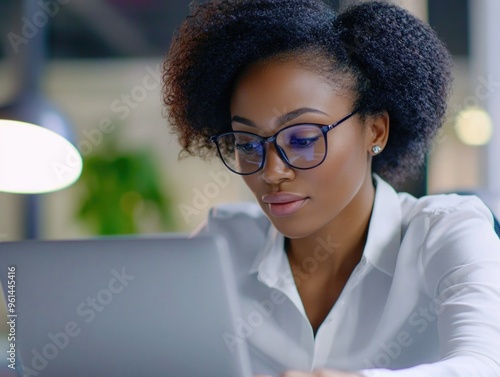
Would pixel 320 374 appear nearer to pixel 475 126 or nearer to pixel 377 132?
pixel 377 132

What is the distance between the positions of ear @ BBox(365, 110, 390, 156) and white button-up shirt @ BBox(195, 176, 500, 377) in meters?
0.11

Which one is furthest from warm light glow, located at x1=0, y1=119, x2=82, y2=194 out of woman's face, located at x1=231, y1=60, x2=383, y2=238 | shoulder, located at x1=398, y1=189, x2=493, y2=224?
shoulder, located at x1=398, y1=189, x2=493, y2=224

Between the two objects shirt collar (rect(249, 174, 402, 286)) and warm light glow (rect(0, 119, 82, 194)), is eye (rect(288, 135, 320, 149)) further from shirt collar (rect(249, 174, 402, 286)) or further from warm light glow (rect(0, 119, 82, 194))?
warm light glow (rect(0, 119, 82, 194))

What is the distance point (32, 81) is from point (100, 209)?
1.41m

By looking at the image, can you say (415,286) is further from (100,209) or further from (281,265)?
(100,209)

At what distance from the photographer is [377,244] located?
5.61 ft

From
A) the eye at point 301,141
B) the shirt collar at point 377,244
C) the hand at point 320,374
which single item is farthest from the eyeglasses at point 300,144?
the hand at point 320,374

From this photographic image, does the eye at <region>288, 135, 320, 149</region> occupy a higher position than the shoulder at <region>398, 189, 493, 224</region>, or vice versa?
the eye at <region>288, 135, 320, 149</region>

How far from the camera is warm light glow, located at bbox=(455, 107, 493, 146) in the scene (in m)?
3.41

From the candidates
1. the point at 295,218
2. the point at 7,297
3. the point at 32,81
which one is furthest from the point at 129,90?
the point at 7,297

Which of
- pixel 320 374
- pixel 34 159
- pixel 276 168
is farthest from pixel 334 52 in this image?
pixel 320 374

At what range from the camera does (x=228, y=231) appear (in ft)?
6.48

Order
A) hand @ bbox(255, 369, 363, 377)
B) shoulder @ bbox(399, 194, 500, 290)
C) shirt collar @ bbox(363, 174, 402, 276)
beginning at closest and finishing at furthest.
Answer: hand @ bbox(255, 369, 363, 377) < shoulder @ bbox(399, 194, 500, 290) < shirt collar @ bbox(363, 174, 402, 276)

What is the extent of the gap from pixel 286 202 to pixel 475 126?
2.21 meters
